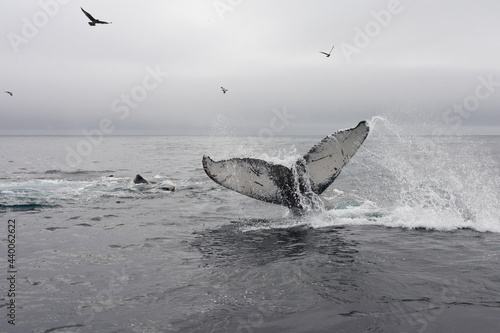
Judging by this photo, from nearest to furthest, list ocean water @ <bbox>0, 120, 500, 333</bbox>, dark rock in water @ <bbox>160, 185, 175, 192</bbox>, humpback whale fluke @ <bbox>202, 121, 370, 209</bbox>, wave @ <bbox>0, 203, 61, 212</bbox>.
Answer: ocean water @ <bbox>0, 120, 500, 333</bbox>
humpback whale fluke @ <bbox>202, 121, 370, 209</bbox>
wave @ <bbox>0, 203, 61, 212</bbox>
dark rock in water @ <bbox>160, 185, 175, 192</bbox>

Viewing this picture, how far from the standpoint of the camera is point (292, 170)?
8.18 m

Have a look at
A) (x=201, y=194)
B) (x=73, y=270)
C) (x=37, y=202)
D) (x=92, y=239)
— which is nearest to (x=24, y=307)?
(x=73, y=270)

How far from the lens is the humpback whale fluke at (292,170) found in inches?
311

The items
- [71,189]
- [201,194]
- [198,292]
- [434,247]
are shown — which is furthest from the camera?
[71,189]

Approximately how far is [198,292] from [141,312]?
87cm

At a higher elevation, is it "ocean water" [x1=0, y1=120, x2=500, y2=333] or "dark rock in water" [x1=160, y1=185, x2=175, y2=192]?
"dark rock in water" [x1=160, y1=185, x2=175, y2=192]

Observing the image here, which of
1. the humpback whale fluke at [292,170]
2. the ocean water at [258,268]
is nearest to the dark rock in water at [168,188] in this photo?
the ocean water at [258,268]

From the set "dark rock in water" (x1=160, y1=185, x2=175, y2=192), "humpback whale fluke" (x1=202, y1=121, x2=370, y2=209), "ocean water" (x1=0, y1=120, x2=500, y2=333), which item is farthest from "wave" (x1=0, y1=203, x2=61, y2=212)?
"humpback whale fluke" (x1=202, y1=121, x2=370, y2=209)

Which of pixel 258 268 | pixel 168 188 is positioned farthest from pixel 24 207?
pixel 258 268

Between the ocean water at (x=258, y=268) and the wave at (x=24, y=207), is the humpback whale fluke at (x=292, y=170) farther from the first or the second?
the wave at (x=24, y=207)

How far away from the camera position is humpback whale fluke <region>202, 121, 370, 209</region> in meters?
7.89

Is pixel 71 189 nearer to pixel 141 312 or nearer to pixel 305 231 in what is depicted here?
pixel 305 231

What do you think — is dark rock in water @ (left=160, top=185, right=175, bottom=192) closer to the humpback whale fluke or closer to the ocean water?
the ocean water

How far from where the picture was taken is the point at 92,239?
8.99 metres
